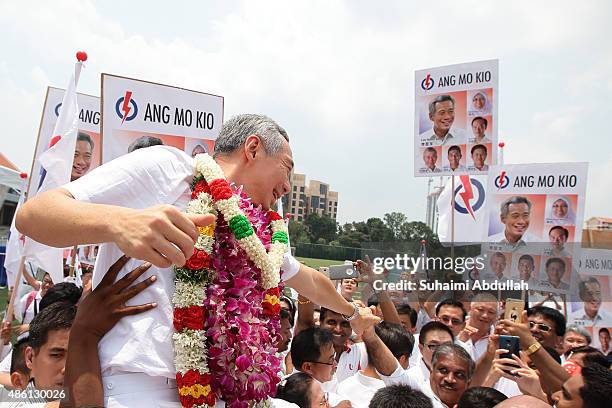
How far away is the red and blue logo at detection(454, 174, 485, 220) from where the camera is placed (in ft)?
32.9

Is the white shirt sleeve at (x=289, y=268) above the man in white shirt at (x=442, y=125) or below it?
below

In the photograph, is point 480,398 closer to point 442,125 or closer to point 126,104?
point 126,104

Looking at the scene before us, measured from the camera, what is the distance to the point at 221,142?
2.28m

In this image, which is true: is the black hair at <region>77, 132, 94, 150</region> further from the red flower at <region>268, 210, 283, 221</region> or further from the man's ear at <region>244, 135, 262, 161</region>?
the man's ear at <region>244, 135, 262, 161</region>

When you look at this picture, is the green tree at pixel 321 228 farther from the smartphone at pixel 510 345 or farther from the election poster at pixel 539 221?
the smartphone at pixel 510 345

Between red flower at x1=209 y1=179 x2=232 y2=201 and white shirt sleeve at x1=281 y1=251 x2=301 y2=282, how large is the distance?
646mm

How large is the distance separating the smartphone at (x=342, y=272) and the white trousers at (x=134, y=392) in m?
4.16

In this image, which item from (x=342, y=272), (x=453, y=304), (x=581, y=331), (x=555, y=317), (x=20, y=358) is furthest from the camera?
(x=581, y=331)

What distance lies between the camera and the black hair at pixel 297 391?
3658 millimetres

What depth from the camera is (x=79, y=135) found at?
7.09m

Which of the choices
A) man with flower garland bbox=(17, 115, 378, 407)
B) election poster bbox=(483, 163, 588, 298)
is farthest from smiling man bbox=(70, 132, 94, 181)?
election poster bbox=(483, 163, 588, 298)

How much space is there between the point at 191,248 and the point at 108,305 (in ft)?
1.89

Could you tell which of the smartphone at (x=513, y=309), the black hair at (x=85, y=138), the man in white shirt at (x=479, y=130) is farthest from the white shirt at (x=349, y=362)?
the black hair at (x=85, y=138)

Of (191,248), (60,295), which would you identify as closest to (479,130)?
(60,295)
